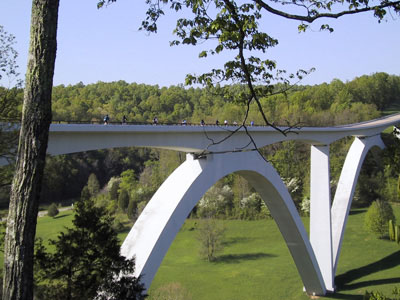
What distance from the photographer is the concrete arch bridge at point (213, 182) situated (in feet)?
28.2

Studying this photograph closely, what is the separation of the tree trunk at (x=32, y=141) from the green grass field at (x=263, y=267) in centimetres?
1512

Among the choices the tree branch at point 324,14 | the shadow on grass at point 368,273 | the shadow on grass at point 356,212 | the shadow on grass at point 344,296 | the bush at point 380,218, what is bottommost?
the shadow on grass at point 344,296

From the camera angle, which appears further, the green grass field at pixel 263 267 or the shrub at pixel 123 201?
the shrub at pixel 123 201

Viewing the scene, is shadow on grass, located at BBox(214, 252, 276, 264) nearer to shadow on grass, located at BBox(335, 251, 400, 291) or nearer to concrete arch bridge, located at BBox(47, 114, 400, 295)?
shadow on grass, located at BBox(335, 251, 400, 291)

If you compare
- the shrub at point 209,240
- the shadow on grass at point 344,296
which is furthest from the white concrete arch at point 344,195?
the shrub at point 209,240

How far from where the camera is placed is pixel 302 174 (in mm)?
35125

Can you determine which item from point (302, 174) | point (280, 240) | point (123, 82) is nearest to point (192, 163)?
point (280, 240)

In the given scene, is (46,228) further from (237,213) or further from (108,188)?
(237,213)

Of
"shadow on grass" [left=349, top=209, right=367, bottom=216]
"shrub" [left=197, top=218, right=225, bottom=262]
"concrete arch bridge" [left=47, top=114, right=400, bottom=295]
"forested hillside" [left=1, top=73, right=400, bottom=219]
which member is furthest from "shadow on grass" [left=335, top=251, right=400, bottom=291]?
"forested hillside" [left=1, top=73, right=400, bottom=219]

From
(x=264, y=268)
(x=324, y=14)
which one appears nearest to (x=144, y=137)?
(x=324, y=14)

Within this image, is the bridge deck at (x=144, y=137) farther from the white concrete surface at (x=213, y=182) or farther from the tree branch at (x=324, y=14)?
the tree branch at (x=324, y=14)

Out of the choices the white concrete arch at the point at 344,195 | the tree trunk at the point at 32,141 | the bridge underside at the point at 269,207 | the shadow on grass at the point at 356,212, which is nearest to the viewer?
the tree trunk at the point at 32,141

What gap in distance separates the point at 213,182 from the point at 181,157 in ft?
83.3

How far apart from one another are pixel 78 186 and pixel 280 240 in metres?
22.4
